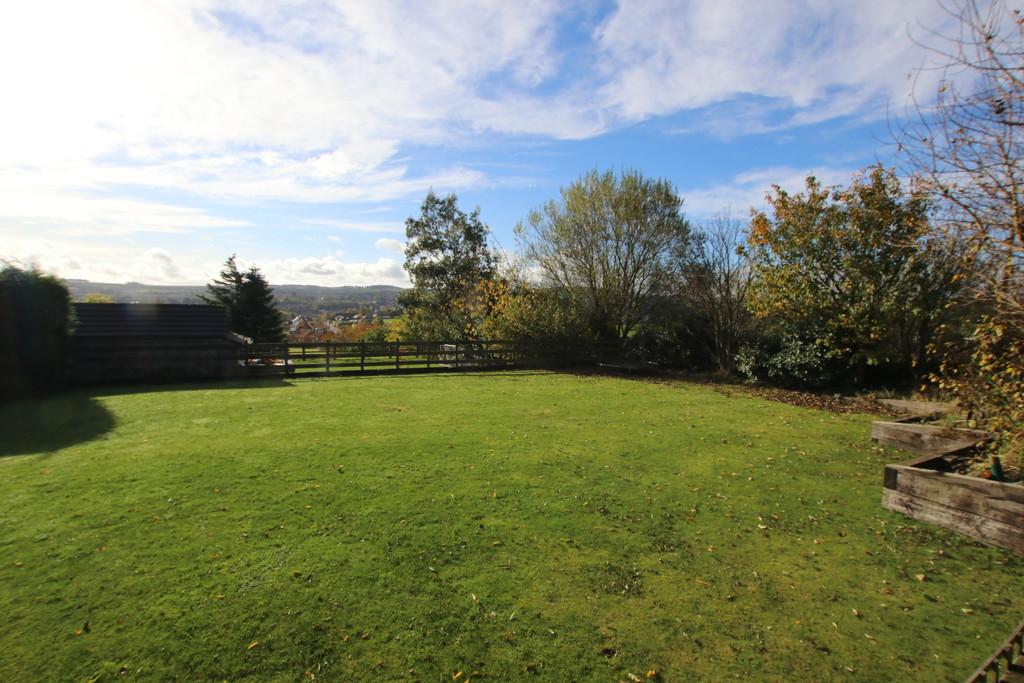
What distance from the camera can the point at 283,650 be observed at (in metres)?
2.94

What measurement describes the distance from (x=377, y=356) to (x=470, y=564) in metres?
13.8

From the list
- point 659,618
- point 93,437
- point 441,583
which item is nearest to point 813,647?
point 659,618

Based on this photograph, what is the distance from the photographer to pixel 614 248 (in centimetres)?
2036

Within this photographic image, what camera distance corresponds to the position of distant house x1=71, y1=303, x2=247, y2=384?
1296cm

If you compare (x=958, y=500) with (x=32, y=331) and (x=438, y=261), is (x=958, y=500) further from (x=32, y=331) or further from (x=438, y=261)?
(x=438, y=261)

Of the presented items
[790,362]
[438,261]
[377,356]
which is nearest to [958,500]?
[790,362]

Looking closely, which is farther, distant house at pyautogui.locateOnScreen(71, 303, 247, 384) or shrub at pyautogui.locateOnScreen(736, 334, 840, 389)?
shrub at pyautogui.locateOnScreen(736, 334, 840, 389)

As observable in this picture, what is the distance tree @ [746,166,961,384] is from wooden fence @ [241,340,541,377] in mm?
8774

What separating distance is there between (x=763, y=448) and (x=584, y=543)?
14.6 ft

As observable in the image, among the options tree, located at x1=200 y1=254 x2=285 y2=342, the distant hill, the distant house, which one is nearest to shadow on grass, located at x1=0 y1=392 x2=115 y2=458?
the distant house

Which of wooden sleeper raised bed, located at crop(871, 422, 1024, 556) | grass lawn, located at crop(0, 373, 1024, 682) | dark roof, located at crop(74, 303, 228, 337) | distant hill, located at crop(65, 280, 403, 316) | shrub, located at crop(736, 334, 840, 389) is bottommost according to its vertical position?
grass lawn, located at crop(0, 373, 1024, 682)

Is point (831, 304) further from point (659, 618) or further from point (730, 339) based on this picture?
point (659, 618)

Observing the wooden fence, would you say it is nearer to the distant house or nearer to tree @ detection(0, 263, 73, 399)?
the distant house

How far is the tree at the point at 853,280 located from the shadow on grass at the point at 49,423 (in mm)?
15695
